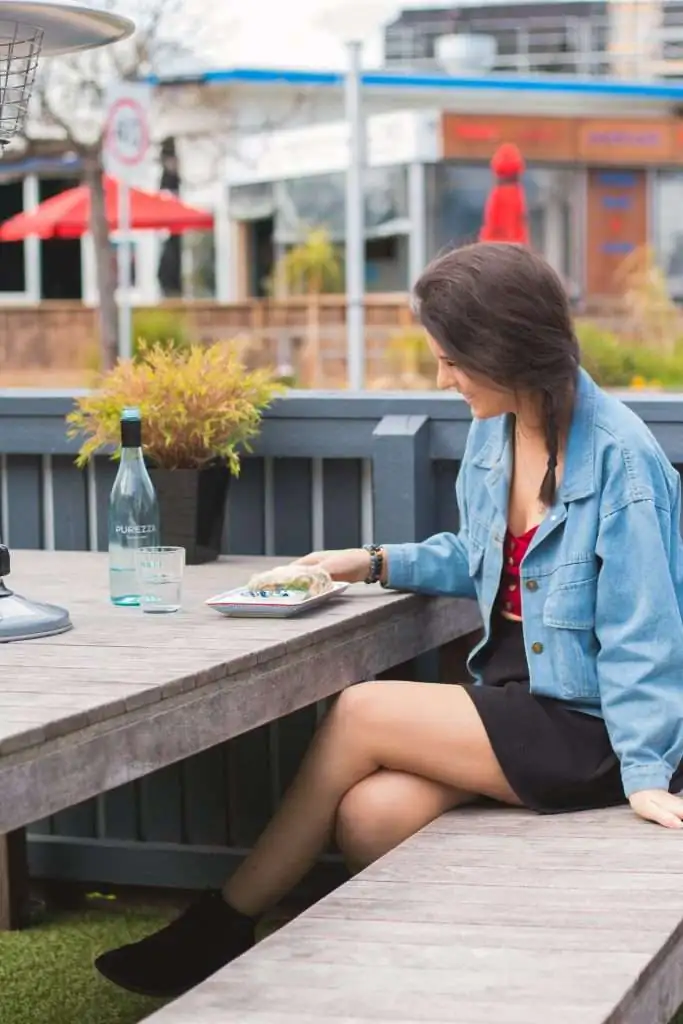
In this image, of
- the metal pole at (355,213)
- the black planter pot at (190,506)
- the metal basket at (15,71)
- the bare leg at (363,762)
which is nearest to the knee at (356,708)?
the bare leg at (363,762)

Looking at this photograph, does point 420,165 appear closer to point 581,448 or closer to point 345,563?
point 345,563

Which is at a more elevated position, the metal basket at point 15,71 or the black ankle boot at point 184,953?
the metal basket at point 15,71

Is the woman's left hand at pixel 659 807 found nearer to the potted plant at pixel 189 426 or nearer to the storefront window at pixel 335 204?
the potted plant at pixel 189 426

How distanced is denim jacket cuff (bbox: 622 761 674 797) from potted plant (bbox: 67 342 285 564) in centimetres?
117

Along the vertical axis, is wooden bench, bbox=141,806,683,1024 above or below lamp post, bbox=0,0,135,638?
below

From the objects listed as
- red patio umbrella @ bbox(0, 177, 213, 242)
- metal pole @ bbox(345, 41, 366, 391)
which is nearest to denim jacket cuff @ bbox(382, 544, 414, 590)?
metal pole @ bbox(345, 41, 366, 391)

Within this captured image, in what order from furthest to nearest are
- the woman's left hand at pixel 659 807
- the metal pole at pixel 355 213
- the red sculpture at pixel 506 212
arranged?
the metal pole at pixel 355 213
the red sculpture at pixel 506 212
the woman's left hand at pixel 659 807

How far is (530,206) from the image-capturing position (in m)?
20.5

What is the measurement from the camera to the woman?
2.75 m

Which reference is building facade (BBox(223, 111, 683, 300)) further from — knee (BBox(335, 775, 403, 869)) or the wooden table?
knee (BBox(335, 775, 403, 869))

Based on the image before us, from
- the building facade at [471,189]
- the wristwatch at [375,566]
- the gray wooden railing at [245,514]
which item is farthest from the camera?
the building facade at [471,189]

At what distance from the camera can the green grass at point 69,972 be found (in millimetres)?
3299

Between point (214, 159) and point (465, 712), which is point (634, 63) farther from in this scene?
point (465, 712)

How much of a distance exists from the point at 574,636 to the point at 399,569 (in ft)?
1.56
